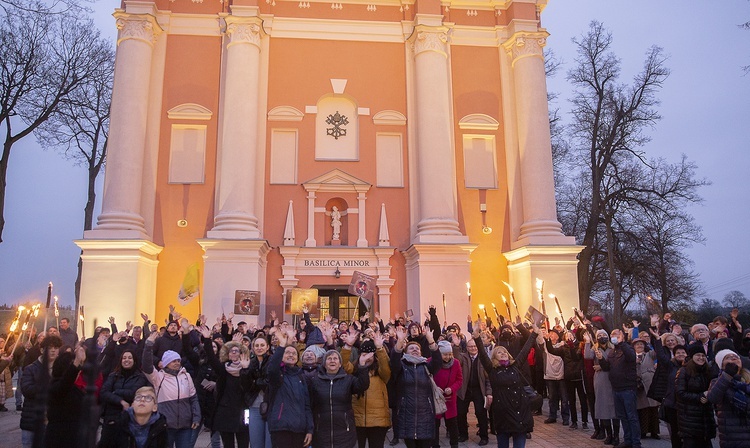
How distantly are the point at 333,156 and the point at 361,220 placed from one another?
8.90 feet

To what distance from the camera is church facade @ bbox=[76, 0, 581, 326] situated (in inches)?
782

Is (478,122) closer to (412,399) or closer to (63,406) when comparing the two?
(412,399)

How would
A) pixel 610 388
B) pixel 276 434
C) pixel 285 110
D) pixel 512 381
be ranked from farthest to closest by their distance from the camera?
pixel 285 110, pixel 610 388, pixel 512 381, pixel 276 434

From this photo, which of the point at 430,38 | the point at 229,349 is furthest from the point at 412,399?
the point at 430,38

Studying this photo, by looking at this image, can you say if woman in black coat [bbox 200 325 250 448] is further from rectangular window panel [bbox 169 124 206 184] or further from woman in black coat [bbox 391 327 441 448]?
rectangular window panel [bbox 169 124 206 184]

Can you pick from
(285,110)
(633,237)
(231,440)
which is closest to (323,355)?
(231,440)

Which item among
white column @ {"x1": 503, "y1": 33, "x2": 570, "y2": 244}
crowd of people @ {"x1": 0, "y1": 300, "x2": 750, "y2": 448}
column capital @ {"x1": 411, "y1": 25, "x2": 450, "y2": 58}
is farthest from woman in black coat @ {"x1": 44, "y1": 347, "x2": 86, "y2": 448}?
column capital @ {"x1": 411, "y1": 25, "x2": 450, "y2": 58}

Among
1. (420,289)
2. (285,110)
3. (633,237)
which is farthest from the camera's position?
(633,237)

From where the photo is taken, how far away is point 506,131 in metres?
22.7

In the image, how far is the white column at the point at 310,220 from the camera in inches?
821

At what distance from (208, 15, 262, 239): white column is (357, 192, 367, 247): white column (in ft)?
11.9

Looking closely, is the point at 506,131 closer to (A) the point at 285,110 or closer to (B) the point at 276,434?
(A) the point at 285,110

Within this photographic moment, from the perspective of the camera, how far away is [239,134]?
2047cm

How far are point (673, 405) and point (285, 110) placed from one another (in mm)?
16937
